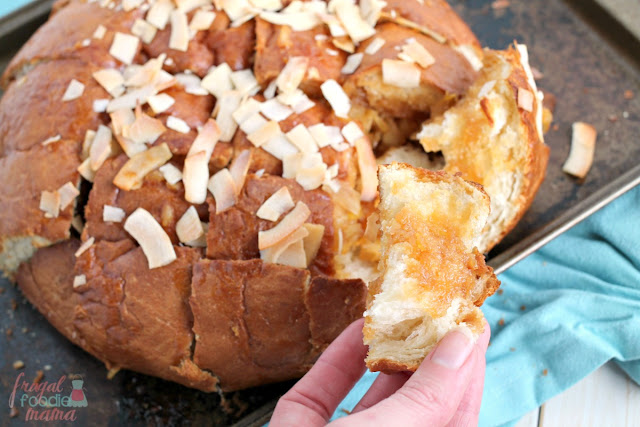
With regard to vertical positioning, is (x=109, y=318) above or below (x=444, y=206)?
below

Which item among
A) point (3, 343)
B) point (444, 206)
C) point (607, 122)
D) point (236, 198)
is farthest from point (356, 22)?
point (3, 343)

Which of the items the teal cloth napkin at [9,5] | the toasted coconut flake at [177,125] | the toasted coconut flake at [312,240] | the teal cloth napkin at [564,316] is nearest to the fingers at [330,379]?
the toasted coconut flake at [312,240]

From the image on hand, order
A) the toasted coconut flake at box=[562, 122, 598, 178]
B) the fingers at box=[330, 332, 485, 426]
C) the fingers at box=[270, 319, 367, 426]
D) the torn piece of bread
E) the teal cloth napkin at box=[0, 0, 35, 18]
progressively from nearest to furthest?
the fingers at box=[330, 332, 485, 426] → the torn piece of bread → the fingers at box=[270, 319, 367, 426] → the toasted coconut flake at box=[562, 122, 598, 178] → the teal cloth napkin at box=[0, 0, 35, 18]

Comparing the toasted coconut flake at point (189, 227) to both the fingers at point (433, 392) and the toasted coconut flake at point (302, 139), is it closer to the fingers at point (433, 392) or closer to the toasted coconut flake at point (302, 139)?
the toasted coconut flake at point (302, 139)

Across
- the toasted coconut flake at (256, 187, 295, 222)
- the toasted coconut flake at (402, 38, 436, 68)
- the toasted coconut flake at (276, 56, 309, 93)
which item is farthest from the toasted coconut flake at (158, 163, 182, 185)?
the toasted coconut flake at (402, 38, 436, 68)

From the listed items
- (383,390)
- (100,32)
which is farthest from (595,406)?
(100,32)

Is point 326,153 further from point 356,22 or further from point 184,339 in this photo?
point 184,339

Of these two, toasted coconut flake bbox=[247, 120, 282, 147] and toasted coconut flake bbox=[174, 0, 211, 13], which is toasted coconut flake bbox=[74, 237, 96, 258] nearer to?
toasted coconut flake bbox=[247, 120, 282, 147]
